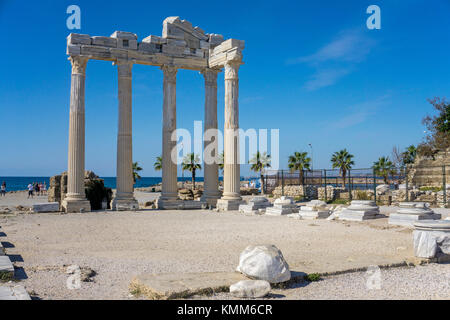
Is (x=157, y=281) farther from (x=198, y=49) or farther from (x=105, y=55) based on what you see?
(x=198, y=49)

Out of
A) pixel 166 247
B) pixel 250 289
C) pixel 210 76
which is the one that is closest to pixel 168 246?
pixel 166 247

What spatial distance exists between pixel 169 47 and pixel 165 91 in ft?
8.52

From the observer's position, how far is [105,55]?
2291 cm

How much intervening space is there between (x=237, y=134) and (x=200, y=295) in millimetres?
17891

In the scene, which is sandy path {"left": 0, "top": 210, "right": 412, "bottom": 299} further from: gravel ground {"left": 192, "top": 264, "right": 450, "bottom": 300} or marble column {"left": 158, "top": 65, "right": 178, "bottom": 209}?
marble column {"left": 158, "top": 65, "right": 178, "bottom": 209}

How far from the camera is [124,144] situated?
76.3 feet

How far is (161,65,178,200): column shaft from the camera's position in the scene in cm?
2412

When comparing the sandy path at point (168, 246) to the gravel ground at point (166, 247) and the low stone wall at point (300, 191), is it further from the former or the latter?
the low stone wall at point (300, 191)

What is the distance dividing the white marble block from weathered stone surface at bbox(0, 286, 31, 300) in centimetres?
1362

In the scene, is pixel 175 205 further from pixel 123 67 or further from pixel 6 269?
pixel 6 269

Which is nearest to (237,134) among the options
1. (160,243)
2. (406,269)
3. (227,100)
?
(227,100)

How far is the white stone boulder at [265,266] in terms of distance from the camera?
6.19 metres
